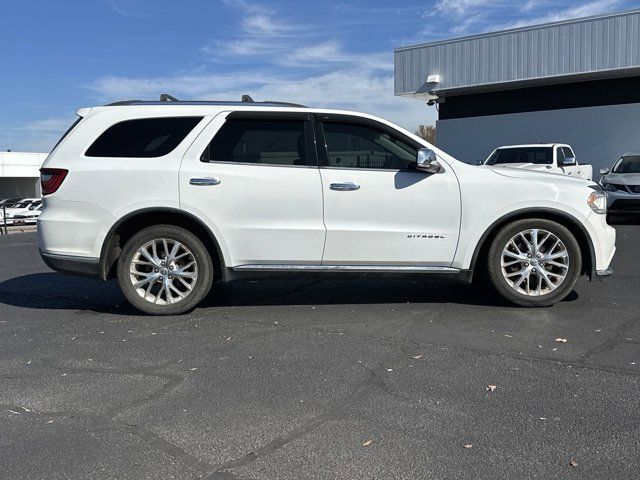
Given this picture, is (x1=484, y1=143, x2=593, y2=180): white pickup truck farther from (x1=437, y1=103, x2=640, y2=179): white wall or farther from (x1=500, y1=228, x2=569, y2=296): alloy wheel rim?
(x1=500, y1=228, x2=569, y2=296): alloy wheel rim

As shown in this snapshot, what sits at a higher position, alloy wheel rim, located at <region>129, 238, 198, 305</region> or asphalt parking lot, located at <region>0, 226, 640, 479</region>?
alloy wheel rim, located at <region>129, 238, 198, 305</region>

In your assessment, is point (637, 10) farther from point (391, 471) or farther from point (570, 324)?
point (391, 471)

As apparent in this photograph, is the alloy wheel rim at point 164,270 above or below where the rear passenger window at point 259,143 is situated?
below

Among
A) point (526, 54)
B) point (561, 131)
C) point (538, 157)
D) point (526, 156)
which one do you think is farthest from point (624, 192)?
point (526, 54)

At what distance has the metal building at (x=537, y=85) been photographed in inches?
738

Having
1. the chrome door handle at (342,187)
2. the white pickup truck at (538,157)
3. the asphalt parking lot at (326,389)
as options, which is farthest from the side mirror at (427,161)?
the white pickup truck at (538,157)

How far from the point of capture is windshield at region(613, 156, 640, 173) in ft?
45.5

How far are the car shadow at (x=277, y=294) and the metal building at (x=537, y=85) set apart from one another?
1546cm

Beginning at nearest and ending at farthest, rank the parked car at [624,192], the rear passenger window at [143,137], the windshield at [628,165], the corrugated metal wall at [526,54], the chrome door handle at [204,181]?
the chrome door handle at [204,181] < the rear passenger window at [143,137] < the parked car at [624,192] < the windshield at [628,165] < the corrugated metal wall at [526,54]

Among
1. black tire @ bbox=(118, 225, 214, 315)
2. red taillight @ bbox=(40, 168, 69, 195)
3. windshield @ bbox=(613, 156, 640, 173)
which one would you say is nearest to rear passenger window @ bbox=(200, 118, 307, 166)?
black tire @ bbox=(118, 225, 214, 315)

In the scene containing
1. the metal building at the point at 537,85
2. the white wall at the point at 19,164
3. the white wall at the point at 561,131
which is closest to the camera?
the metal building at the point at 537,85

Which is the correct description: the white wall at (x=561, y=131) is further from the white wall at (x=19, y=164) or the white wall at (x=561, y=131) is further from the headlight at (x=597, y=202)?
the white wall at (x=19, y=164)

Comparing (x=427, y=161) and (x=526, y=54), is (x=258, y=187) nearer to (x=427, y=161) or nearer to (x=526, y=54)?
(x=427, y=161)

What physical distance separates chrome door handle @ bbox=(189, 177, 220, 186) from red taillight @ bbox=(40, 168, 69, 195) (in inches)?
45.8
